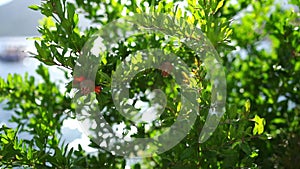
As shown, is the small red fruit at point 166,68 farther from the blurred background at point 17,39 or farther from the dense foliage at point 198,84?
the blurred background at point 17,39

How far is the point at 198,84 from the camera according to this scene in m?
0.89

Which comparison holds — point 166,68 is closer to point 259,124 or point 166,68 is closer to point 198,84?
point 198,84

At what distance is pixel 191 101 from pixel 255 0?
701 mm

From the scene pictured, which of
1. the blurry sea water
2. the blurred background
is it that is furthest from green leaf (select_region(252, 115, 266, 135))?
the blurred background

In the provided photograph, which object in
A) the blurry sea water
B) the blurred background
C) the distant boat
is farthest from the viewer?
the distant boat

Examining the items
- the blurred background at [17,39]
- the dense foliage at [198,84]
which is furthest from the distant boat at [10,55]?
the dense foliage at [198,84]

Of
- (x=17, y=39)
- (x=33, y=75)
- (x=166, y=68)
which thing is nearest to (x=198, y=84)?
(x=166, y=68)

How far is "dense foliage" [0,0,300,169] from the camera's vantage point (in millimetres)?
877

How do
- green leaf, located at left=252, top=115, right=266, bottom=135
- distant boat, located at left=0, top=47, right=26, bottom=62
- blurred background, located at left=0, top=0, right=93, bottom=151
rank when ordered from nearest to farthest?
green leaf, located at left=252, top=115, right=266, bottom=135 → blurred background, located at left=0, top=0, right=93, bottom=151 → distant boat, located at left=0, top=47, right=26, bottom=62

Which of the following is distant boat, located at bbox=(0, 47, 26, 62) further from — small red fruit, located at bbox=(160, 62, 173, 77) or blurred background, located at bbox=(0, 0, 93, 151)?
small red fruit, located at bbox=(160, 62, 173, 77)

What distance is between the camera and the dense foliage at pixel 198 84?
0.88 m

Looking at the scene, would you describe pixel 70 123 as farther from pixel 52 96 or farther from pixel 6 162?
pixel 6 162

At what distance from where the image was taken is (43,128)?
1.01 metres

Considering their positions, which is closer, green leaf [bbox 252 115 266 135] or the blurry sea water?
green leaf [bbox 252 115 266 135]
